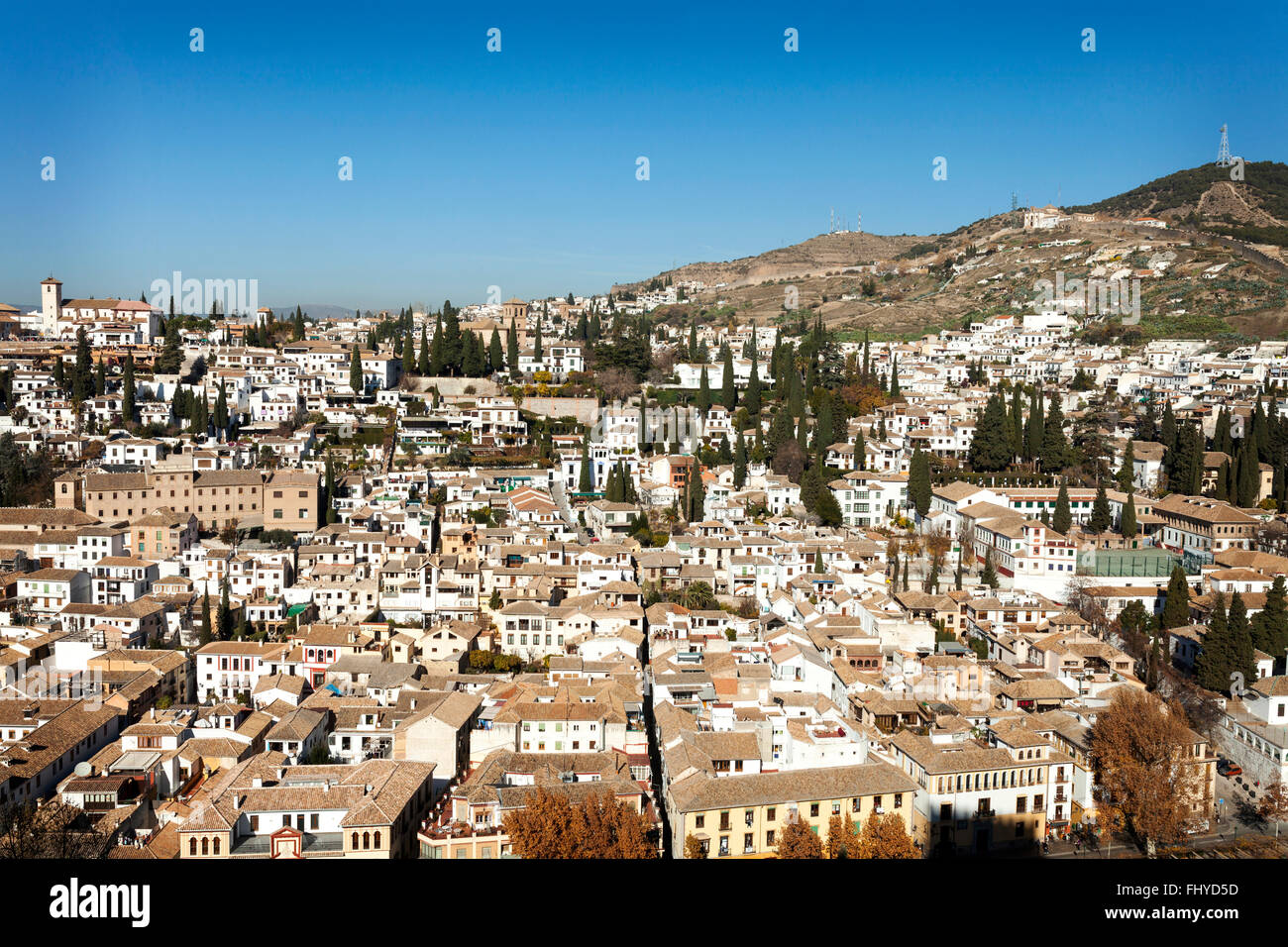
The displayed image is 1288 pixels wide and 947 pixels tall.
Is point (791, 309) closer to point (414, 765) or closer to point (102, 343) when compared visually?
point (102, 343)

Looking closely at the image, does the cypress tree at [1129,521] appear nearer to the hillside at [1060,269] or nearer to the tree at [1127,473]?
the tree at [1127,473]

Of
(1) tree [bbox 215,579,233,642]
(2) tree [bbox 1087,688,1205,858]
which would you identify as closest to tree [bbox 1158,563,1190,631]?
(2) tree [bbox 1087,688,1205,858]

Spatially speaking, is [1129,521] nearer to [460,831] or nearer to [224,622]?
[460,831]

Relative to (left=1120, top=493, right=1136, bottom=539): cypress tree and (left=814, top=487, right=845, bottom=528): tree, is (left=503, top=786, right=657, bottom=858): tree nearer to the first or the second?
(left=814, top=487, right=845, bottom=528): tree

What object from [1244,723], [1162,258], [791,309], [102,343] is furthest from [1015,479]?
[791,309]

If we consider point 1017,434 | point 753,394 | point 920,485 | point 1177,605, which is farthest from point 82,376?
point 1177,605

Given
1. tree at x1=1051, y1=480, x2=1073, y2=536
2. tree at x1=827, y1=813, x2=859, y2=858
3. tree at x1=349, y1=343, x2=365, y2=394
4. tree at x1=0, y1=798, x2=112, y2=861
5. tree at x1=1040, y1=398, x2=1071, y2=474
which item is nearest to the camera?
tree at x1=0, y1=798, x2=112, y2=861
